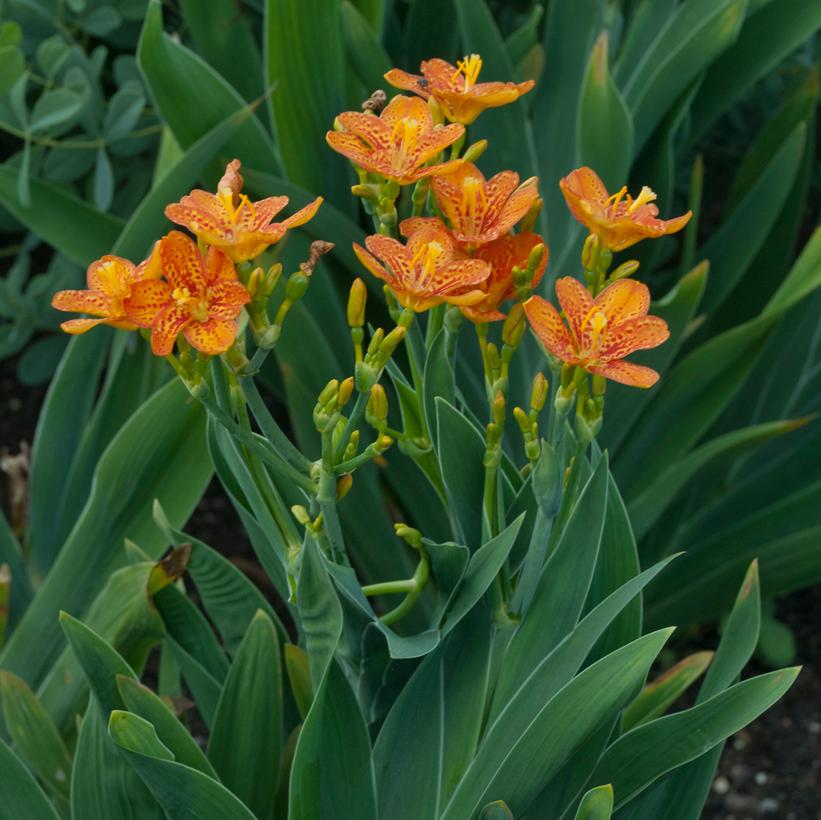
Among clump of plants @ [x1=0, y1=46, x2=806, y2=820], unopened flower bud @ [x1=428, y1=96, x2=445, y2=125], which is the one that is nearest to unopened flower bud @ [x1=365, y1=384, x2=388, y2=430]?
clump of plants @ [x1=0, y1=46, x2=806, y2=820]

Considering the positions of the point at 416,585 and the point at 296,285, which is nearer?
the point at 296,285

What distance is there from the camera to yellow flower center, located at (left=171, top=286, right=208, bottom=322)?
669 millimetres

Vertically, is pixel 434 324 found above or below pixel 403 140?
below

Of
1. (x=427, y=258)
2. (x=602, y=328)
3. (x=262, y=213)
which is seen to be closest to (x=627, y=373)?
(x=602, y=328)

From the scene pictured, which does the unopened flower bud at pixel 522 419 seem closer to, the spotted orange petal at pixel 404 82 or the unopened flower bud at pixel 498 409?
the unopened flower bud at pixel 498 409

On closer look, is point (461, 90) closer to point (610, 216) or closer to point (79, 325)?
point (610, 216)

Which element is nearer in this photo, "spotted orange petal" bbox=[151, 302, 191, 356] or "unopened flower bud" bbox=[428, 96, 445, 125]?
"spotted orange petal" bbox=[151, 302, 191, 356]

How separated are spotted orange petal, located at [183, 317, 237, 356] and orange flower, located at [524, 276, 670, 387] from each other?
175 millimetres

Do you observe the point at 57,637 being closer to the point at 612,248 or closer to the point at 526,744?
the point at 526,744

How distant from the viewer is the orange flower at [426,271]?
0.71m

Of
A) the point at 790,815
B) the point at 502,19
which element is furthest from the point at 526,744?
the point at 502,19

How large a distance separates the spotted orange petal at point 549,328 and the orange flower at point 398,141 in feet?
0.34

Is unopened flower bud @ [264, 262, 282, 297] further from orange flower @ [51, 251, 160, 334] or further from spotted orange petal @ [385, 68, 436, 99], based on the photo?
spotted orange petal @ [385, 68, 436, 99]

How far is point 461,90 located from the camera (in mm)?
848
